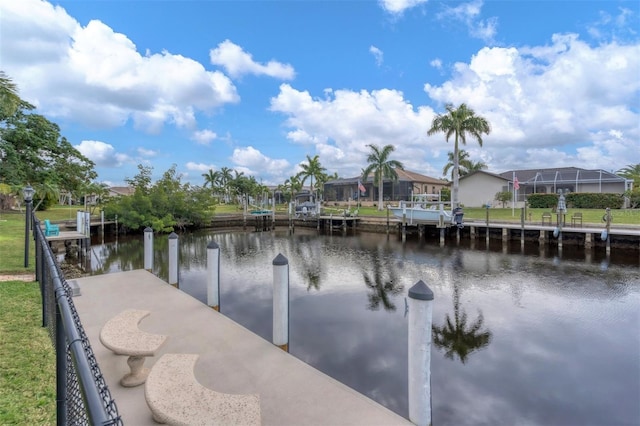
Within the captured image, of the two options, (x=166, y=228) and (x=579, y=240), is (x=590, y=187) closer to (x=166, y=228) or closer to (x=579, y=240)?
(x=579, y=240)

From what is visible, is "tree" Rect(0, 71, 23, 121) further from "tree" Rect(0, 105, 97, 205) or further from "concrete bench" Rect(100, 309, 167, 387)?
"tree" Rect(0, 105, 97, 205)

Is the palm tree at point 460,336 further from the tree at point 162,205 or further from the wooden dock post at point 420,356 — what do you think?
the tree at point 162,205

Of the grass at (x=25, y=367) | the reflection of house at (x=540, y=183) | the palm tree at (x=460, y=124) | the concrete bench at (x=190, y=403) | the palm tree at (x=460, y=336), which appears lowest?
the palm tree at (x=460, y=336)

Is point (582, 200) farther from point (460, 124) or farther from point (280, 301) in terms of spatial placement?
point (280, 301)

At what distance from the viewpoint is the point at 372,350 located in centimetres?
662

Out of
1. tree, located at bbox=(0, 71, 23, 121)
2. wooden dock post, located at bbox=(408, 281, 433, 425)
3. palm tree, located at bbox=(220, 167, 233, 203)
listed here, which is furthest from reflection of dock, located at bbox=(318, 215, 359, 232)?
palm tree, located at bbox=(220, 167, 233, 203)

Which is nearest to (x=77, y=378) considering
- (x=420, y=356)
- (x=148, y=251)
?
(x=420, y=356)

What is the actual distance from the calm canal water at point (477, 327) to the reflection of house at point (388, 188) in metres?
32.3

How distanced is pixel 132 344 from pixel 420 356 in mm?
3122

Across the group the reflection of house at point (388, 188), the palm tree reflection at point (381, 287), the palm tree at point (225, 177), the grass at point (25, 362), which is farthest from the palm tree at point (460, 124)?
the palm tree at point (225, 177)

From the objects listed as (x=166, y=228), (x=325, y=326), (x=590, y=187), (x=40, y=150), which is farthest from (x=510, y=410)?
(x=590, y=187)

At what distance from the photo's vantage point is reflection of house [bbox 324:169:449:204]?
48.9 metres

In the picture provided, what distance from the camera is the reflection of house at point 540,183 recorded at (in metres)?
35.6

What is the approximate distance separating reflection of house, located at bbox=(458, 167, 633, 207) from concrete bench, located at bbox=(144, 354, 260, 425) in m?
39.4
